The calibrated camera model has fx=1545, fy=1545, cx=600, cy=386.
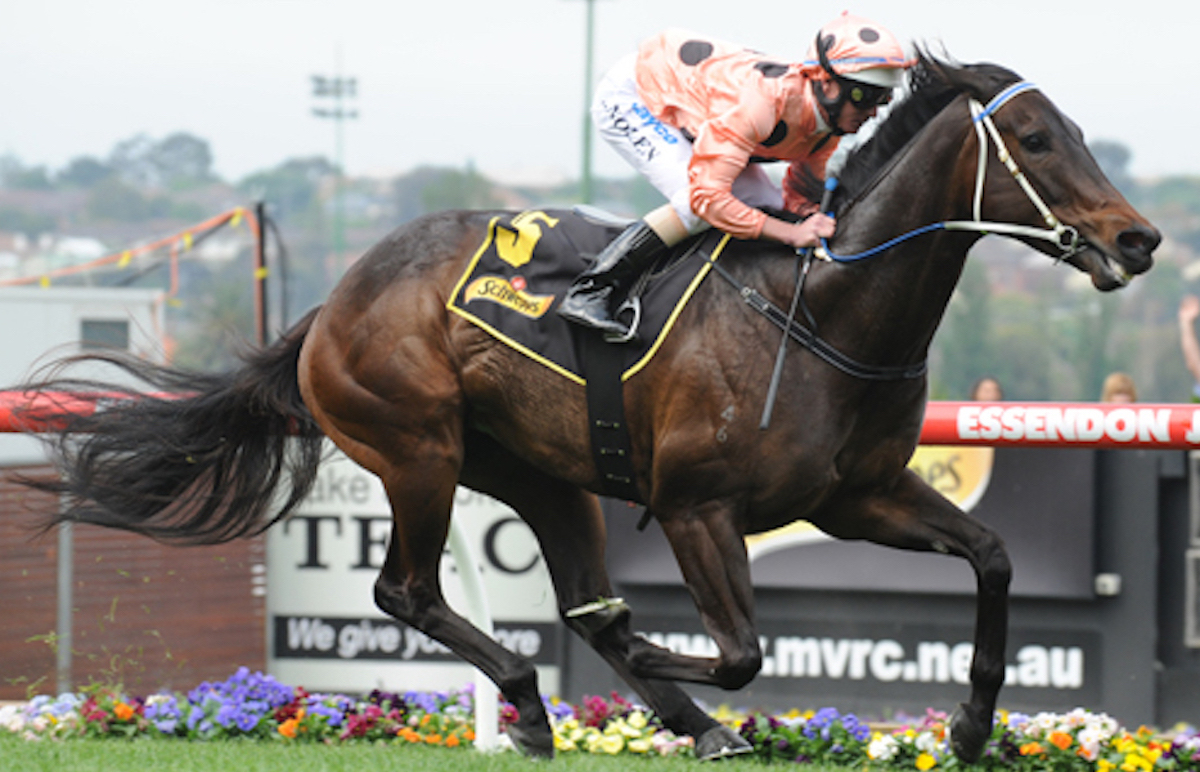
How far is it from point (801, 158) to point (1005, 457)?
2.04 m

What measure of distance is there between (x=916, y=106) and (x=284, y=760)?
7.69 ft

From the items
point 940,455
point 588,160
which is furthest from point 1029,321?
point 940,455

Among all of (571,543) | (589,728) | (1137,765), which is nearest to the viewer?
(1137,765)

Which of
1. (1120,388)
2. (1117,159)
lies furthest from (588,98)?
(1117,159)

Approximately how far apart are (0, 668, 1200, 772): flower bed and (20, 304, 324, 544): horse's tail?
1.96 ft

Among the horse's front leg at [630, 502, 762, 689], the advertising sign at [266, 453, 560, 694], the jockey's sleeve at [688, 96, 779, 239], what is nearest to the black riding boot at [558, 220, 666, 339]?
the jockey's sleeve at [688, 96, 779, 239]

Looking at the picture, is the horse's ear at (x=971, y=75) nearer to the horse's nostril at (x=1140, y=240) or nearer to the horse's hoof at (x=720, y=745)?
the horse's nostril at (x=1140, y=240)

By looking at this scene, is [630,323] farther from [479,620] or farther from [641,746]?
[641,746]

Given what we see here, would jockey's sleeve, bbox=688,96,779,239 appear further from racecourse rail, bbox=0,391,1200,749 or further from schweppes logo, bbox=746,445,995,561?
schweppes logo, bbox=746,445,995,561

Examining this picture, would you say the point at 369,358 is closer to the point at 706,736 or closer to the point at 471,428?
the point at 471,428

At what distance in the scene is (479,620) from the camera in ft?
14.8

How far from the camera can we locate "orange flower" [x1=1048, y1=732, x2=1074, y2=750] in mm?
4246

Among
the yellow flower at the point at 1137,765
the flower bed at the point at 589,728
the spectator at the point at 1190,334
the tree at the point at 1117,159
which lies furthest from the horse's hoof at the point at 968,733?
the tree at the point at 1117,159

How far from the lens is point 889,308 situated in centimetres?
359
